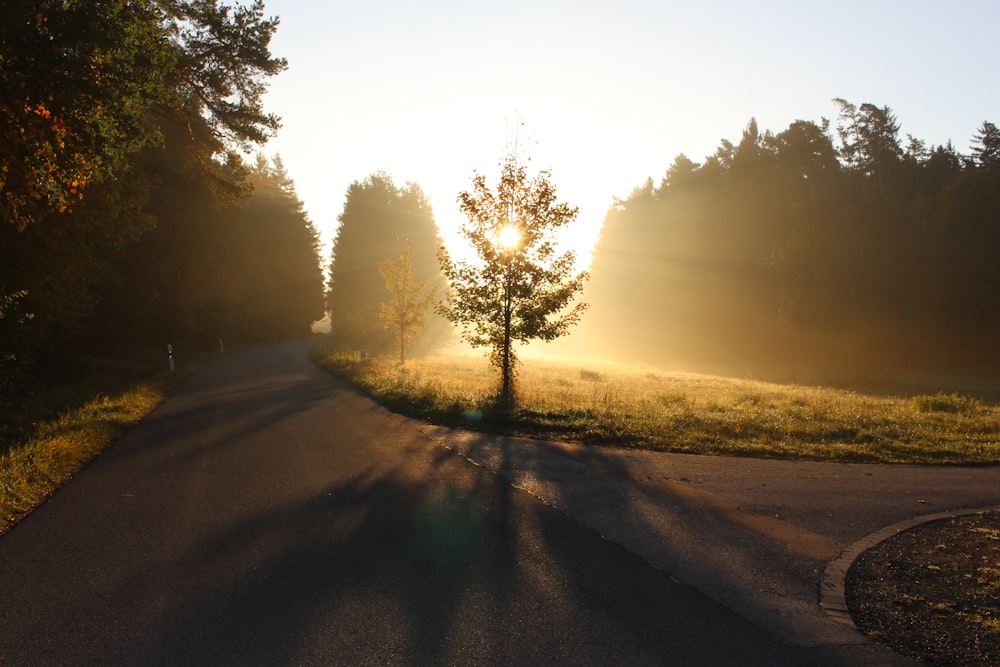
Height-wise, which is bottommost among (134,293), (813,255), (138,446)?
(138,446)

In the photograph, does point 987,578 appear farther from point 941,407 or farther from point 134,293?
point 134,293

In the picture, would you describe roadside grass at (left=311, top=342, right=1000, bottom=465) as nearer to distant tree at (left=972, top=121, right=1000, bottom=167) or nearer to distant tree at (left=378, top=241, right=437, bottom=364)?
distant tree at (left=378, top=241, right=437, bottom=364)

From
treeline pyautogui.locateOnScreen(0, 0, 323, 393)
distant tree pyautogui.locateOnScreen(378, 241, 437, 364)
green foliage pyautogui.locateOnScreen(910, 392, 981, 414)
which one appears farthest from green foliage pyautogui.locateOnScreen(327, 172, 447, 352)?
green foliage pyautogui.locateOnScreen(910, 392, 981, 414)

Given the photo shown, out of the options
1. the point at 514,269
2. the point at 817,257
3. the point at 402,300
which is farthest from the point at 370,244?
the point at 514,269

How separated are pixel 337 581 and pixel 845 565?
164 inches

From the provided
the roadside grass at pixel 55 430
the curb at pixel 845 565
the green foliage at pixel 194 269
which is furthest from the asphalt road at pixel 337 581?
the green foliage at pixel 194 269

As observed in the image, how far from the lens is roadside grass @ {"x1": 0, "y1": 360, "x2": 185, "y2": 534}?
24.1ft

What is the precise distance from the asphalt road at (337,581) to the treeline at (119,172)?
537 centimetres

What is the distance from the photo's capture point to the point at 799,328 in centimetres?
4822

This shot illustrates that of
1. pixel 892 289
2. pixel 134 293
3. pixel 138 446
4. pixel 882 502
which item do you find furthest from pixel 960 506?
pixel 892 289

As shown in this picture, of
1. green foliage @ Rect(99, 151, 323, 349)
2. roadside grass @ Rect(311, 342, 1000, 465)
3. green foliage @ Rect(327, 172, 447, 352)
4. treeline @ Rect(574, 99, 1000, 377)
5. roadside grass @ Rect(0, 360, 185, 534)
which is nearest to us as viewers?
roadside grass @ Rect(0, 360, 185, 534)

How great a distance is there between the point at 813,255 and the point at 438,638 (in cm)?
4803

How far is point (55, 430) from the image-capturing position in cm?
1068

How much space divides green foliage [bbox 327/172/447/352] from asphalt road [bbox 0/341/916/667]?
54704 millimetres
